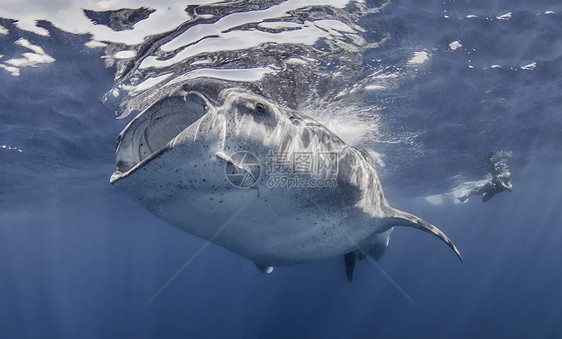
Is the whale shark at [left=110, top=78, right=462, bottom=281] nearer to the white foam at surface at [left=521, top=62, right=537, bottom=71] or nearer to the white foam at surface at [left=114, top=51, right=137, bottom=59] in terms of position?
the white foam at surface at [left=114, top=51, right=137, bottom=59]

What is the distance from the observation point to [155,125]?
2.91 meters

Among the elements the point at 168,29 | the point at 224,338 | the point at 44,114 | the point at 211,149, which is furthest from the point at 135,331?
the point at 211,149

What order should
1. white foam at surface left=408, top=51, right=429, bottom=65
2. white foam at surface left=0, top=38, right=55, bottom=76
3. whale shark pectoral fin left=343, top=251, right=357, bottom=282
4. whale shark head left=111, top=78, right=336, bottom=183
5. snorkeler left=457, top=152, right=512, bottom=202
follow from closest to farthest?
1. whale shark head left=111, top=78, right=336, bottom=183
2. white foam at surface left=0, top=38, right=55, bottom=76
3. whale shark pectoral fin left=343, top=251, right=357, bottom=282
4. white foam at surface left=408, top=51, right=429, bottom=65
5. snorkeler left=457, top=152, right=512, bottom=202

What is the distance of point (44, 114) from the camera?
11102mm

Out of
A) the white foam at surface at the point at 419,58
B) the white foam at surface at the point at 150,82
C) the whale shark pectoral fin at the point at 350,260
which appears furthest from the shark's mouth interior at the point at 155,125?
the white foam at surface at the point at 419,58

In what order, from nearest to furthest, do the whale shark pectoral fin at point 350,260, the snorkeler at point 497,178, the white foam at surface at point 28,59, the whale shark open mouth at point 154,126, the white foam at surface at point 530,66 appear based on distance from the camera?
the whale shark open mouth at point 154,126 < the white foam at surface at point 28,59 < the whale shark pectoral fin at point 350,260 < the white foam at surface at point 530,66 < the snorkeler at point 497,178

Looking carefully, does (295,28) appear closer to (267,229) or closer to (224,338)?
(267,229)

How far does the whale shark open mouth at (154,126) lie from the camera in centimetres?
257

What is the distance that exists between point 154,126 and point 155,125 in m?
0.01

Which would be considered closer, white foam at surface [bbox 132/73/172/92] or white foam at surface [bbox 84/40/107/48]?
white foam at surface [bbox 84/40/107/48]

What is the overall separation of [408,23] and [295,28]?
266 cm

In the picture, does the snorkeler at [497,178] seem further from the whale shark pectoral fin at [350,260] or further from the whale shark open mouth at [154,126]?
the whale shark open mouth at [154,126]

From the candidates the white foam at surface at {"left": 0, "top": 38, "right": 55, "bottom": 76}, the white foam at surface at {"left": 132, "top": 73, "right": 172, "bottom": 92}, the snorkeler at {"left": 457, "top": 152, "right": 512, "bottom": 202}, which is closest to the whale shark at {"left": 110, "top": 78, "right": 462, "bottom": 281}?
the white foam at surface at {"left": 132, "top": 73, "right": 172, "bottom": 92}

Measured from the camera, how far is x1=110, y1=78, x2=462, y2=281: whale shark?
7.34ft
